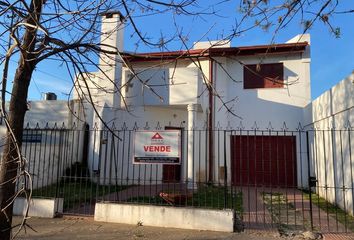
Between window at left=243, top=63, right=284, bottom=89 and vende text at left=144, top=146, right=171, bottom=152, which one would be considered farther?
window at left=243, top=63, right=284, bottom=89

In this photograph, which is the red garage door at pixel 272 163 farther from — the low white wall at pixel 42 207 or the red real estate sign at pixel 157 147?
the low white wall at pixel 42 207

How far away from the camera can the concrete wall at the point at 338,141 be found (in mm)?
9062

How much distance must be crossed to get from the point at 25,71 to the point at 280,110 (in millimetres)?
13626

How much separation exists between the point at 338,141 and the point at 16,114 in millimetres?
9236

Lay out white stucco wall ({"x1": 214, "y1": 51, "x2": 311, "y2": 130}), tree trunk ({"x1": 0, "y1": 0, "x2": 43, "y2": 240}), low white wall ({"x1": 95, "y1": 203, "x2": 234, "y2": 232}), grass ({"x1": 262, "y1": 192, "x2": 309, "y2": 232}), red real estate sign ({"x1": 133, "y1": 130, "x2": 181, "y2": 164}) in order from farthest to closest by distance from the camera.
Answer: white stucco wall ({"x1": 214, "y1": 51, "x2": 311, "y2": 130})
red real estate sign ({"x1": 133, "y1": 130, "x2": 181, "y2": 164})
grass ({"x1": 262, "y1": 192, "x2": 309, "y2": 232})
low white wall ({"x1": 95, "y1": 203, "x2": 234, "y2": 232})
tree trunk ({"x1": 0, "y1": 0, "x2": 43, "y2": 240})

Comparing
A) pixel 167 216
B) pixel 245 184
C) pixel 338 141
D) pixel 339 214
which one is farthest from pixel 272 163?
pixel 167 216

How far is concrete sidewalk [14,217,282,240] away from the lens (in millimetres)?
6773

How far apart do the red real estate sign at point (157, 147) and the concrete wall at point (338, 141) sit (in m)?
3.64

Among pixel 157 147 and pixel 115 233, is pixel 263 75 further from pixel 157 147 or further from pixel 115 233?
pixel 115 233

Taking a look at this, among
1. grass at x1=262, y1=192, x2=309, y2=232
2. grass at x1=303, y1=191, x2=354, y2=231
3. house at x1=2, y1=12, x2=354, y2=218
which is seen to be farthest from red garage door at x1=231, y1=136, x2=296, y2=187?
grass at x1=262, y1=192, x2=309, y2=232

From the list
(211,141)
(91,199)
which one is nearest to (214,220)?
(91,199)

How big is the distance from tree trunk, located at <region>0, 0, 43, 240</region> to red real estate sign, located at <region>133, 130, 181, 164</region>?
14.4 ft

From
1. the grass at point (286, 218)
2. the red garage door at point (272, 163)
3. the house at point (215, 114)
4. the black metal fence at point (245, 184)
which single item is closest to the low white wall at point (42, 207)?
the black metal fence at point (245, 184)

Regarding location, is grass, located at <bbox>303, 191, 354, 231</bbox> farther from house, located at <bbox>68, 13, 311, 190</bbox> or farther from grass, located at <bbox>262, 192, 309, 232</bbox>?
house, located at <bbox>68, 13, 311, 190</bbox>
